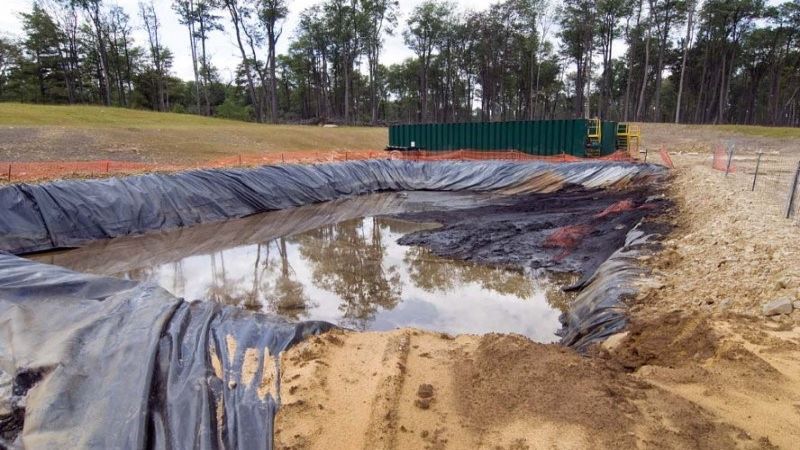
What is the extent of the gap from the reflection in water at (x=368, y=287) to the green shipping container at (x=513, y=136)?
38.4 ft

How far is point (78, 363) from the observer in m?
3.00

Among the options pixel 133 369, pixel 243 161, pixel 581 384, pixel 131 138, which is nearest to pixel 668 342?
pixel 581 384

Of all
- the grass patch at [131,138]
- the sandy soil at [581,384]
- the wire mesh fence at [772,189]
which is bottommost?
the sandy soil at [581,384]

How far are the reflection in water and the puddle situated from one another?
1 cm

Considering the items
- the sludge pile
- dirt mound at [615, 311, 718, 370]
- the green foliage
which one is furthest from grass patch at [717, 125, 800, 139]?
the green foliage

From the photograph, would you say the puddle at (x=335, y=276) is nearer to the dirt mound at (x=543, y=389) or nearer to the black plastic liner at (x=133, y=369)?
the dirt mound at (x=543, y=389)

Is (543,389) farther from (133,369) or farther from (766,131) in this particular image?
(766,131)

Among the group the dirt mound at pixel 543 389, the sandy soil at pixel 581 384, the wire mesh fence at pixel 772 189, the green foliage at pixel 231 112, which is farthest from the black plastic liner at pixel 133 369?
the green foliage at pixel 231 112

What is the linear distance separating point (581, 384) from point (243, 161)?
52.4 ft

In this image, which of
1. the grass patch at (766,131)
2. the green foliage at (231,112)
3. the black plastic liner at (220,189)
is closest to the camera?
the black plastic liner at (220,189)

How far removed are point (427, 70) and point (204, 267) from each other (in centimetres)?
4088

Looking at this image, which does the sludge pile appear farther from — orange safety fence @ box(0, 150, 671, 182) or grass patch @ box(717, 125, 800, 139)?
grass patch @ box(717, 125, 800, 139)

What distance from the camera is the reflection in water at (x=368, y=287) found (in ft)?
19.3

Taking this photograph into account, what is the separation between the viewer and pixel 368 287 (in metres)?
7.05
